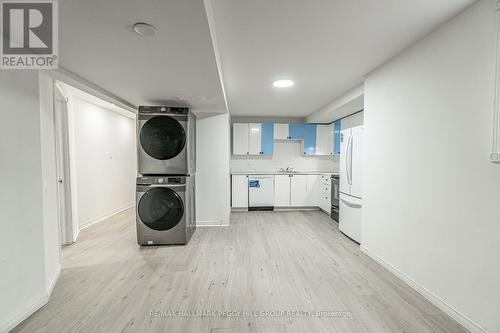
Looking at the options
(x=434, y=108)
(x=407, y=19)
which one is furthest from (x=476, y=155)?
(x=407, y=19)

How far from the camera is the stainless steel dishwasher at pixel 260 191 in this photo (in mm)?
5312

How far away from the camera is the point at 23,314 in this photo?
174 centimetres

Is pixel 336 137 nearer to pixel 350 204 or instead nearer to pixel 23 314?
pixel 350 204

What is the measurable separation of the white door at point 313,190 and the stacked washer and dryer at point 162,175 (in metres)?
3.17

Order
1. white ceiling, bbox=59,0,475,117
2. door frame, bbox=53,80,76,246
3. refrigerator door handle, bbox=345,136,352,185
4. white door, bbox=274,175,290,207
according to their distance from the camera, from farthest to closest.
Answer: white door, bbox=274,175,290,207
refrigerator door handle, bbox=345,136,352,185
door frame, bbox=53,80,76,246
white ceiling, bbox=59,0,475,117

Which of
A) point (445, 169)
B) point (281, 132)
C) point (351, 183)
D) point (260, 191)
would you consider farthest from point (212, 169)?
point (445, 169)

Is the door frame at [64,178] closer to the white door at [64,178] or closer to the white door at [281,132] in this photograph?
the white door at [64,178]

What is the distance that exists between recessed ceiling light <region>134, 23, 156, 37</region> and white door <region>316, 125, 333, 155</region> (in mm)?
4788

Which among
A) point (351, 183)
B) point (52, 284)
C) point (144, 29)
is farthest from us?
point (351, 183)

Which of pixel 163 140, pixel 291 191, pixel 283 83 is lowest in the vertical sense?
pixel 291 191

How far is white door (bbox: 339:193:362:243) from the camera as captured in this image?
3334 millimetres

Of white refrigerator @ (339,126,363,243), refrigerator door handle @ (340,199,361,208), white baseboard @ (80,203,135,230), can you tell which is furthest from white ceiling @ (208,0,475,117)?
white baseboard @ (80,203,135,230)

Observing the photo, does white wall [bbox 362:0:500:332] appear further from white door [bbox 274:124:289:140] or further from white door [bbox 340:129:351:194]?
white door [bbox 274:124:289:140]

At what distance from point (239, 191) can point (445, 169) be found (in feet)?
13.0
